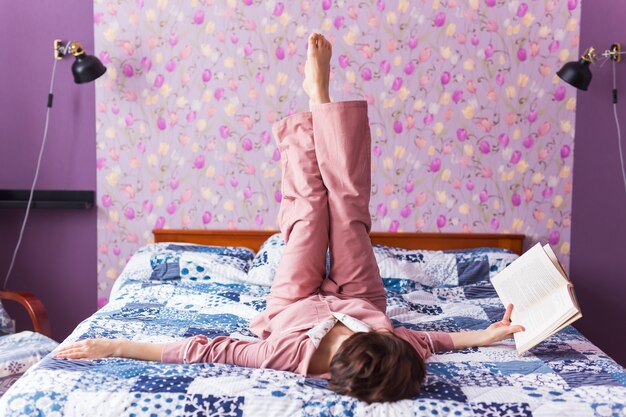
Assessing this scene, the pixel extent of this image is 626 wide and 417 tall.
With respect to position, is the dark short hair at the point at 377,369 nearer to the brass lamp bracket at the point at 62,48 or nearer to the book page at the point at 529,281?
the book page at the point at 529,281

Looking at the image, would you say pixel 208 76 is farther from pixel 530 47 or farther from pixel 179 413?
pixel 179 413

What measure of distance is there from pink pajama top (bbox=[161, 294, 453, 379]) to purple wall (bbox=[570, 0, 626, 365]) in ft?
5.34

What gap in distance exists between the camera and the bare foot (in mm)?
2266

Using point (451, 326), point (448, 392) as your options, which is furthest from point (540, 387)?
point (451, 326)

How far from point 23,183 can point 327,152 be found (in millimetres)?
1905

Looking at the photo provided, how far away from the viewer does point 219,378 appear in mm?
1628

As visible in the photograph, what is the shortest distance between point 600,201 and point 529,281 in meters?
1.51

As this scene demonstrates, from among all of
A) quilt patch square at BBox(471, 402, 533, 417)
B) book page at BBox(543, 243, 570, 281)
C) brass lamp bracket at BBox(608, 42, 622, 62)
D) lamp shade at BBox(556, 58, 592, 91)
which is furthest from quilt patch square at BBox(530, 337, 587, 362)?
brass lamp bracket at BBox(608, 42, 622, 62)

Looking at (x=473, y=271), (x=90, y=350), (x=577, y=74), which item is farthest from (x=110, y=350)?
(x=577, y=74)

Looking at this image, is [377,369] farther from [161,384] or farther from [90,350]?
[90,350]

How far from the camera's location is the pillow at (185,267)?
9.63 ft

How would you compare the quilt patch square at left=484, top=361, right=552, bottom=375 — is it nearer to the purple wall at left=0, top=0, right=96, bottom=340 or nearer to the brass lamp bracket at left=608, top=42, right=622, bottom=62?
the brass lamp bracket at left=608, top=42, right=622, bottom=62

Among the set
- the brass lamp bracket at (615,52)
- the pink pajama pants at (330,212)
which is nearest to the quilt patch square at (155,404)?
the pink pajama pants at (330,212)

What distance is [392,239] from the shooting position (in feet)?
11.1
